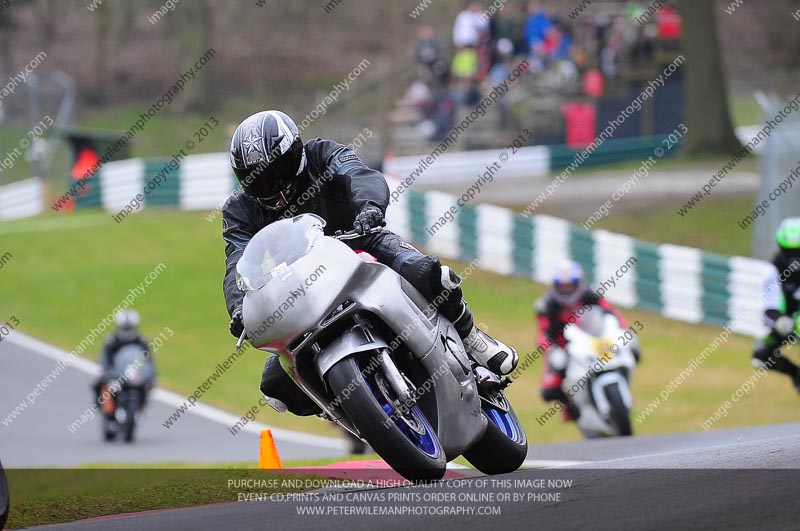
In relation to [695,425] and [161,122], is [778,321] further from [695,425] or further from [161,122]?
[161,122]

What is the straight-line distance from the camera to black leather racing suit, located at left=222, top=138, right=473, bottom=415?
21.3 ft

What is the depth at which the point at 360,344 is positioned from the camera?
588 cm

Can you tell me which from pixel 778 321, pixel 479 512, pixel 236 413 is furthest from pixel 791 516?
pixel 236 413

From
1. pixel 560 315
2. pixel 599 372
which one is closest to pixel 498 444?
pixel 599 372

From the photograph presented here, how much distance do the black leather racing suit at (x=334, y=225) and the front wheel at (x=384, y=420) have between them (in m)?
0.75

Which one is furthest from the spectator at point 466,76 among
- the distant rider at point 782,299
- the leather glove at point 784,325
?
the leather glove at point 784,325

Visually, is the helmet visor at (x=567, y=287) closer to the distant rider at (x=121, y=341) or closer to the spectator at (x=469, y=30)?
the distant rider at (x=121, y=341)

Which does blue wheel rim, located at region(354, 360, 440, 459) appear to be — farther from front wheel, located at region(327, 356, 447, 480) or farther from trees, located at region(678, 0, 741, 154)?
trees, located at region(678, 0, 741, 154)

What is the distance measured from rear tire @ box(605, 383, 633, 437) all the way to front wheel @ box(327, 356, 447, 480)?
5.57 meters

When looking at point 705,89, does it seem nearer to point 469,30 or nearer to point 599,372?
point 469,30

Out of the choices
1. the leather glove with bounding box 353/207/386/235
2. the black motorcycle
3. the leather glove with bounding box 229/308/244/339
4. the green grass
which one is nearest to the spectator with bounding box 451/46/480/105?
the green grass

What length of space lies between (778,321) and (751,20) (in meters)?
37.3

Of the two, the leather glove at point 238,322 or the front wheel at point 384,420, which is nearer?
the front wheel at point 384,420

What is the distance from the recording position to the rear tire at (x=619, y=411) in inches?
447
